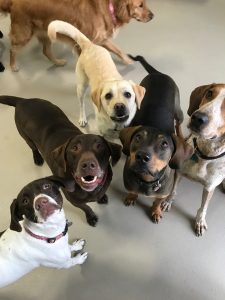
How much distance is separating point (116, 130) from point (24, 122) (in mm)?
635

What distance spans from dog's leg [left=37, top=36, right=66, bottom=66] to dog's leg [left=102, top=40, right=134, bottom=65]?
0.46m

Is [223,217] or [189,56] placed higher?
[189,56]

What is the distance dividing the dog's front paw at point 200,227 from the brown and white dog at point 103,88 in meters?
0.82

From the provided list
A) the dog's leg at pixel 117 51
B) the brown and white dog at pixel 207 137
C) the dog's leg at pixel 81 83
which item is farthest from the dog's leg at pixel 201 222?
the dog's leg at pixel 117 51

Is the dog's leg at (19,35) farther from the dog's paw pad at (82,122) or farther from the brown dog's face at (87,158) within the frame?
the brown dog's face at (87,158)

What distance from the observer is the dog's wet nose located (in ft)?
5.44

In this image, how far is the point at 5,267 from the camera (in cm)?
178

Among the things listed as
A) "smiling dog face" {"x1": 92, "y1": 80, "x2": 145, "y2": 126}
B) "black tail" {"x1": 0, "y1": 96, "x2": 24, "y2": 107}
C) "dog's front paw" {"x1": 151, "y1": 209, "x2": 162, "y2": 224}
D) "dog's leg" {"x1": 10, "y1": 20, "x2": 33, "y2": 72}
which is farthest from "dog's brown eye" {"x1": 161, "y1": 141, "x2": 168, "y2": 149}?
"dog's leg" {"x1": 10, "y1": 20, "x2": 33, "y2": 72}

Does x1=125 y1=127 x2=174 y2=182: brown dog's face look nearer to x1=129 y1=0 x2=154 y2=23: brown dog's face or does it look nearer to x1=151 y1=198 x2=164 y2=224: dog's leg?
x1=151 y1=198 x2=164 y2=224: dog's leg

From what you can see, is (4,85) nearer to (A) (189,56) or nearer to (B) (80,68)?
(B) (80,68)

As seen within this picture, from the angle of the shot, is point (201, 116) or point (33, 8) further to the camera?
point (33, 8)

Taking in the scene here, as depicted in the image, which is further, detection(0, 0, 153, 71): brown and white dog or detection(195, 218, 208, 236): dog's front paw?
detection(0, 0, 153, 71): brown and white dog

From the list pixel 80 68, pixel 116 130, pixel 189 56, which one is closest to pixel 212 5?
pixel 189 56

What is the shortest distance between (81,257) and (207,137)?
112 centimetres
